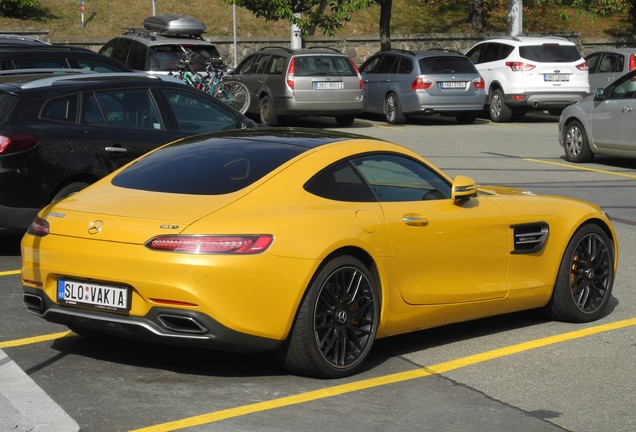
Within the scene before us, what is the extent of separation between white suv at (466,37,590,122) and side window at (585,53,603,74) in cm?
244

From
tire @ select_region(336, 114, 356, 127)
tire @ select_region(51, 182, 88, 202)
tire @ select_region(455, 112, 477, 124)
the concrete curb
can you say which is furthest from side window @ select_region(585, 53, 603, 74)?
the concrete curb

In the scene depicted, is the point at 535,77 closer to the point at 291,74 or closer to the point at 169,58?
the point at 291,74

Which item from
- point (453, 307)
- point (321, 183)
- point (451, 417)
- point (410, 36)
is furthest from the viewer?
point (410, 36)

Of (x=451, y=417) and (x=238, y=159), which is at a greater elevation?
(x=238, y=159)

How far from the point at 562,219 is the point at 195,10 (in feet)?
111

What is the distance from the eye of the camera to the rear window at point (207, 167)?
7145 millimetres

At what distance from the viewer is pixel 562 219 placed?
841 cm

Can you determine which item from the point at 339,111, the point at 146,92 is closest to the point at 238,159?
the point at 146,92

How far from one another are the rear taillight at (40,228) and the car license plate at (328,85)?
18.8m

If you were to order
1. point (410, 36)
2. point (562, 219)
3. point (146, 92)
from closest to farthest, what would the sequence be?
point (562, 219), point (146, 92), point (410, 36)

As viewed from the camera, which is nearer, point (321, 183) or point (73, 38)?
point (321, 183)

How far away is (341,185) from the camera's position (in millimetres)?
7305

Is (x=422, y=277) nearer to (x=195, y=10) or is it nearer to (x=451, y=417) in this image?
(x=451, y=417)

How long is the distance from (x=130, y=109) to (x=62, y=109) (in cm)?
71
